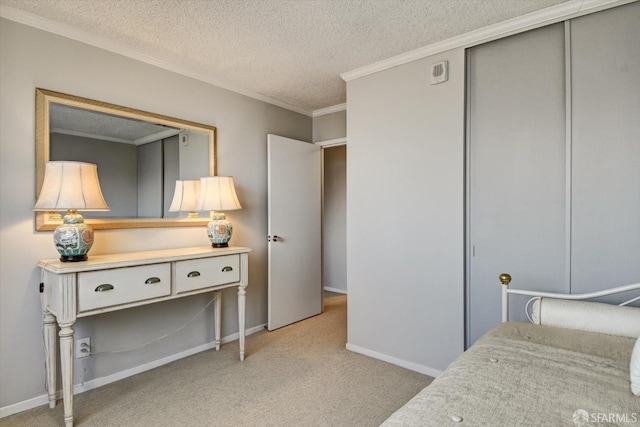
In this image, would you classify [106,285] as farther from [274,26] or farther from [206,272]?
[274,26]

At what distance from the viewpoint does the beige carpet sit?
1976 mm

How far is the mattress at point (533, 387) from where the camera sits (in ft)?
3.02

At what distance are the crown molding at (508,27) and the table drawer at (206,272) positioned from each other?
1942 mm

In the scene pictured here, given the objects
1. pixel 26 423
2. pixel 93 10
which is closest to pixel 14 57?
pixel 93 10

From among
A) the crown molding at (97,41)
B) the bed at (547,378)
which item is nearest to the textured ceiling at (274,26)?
the crown molding at (97,41)

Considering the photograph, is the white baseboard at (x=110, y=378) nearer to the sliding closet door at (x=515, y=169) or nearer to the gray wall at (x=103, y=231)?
Answer: the gray wall at (x=103, y=231)

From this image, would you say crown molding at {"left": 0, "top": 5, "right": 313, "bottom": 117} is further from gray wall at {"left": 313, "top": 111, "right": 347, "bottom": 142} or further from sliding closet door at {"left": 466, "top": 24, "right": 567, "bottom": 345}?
sliding closet door at {"left": 466, "top": 24, "right": 567, "bottom": 345}

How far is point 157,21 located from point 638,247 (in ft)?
10.0

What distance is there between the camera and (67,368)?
1.88 meters

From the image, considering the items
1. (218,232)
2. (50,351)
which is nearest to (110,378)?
(50,351)

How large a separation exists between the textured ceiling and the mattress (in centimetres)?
184

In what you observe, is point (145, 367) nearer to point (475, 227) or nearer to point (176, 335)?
point (176, 335)

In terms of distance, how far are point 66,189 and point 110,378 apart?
54.6 inches

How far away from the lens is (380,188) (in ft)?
9.13
